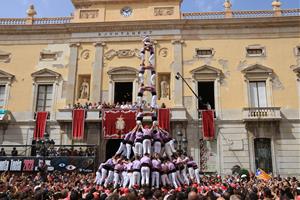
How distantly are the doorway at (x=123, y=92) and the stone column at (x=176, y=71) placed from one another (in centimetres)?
389

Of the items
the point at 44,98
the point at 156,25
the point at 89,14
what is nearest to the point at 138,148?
the point at 44,98

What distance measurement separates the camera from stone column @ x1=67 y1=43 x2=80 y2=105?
2737 cm

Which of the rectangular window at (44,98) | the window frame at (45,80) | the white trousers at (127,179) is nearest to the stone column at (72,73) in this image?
the window frame at (45,80)

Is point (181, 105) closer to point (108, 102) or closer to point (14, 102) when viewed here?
point (108, 102)

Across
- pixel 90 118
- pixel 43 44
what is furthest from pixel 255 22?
pixel 43 44

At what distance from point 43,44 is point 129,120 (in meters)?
11.4

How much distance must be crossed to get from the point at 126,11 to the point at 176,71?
25.0 feet

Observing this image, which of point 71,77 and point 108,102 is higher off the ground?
point 71,77

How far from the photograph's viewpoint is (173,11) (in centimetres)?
2878

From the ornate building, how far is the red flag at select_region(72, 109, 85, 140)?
0.63 metres

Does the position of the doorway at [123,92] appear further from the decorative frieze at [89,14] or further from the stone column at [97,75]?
the decorative frieze at [89,14]

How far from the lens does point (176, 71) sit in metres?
27.3

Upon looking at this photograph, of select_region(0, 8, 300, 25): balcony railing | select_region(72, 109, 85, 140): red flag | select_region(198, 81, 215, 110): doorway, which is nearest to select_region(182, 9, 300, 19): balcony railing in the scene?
select_region(0, 8, 300, 25): balcony railing

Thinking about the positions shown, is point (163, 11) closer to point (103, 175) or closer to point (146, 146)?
point (146, 146)
